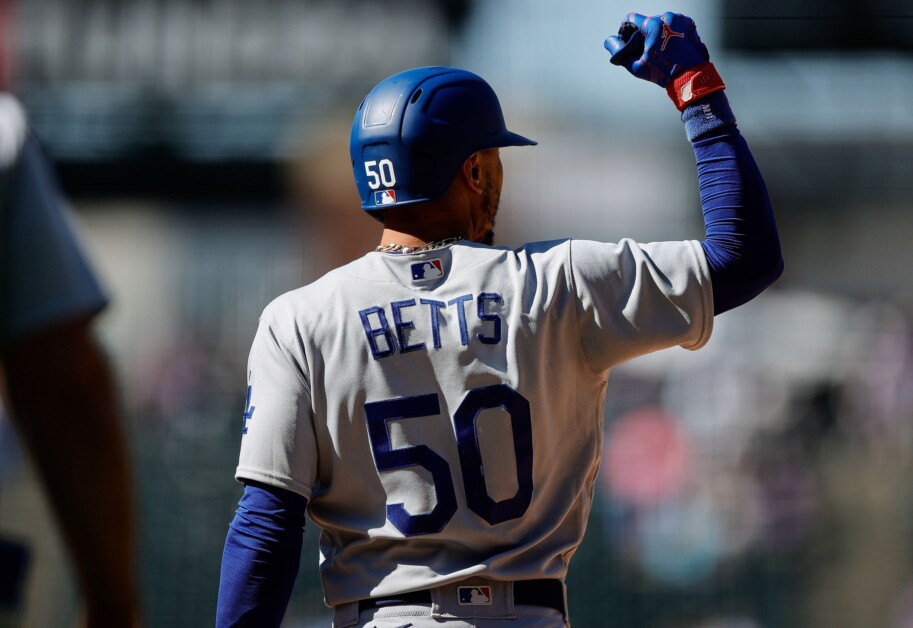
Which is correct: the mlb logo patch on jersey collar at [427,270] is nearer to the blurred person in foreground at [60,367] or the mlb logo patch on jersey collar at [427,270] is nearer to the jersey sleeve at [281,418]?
the jersey sleeve at [281,418]

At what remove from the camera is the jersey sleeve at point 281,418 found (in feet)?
5.53

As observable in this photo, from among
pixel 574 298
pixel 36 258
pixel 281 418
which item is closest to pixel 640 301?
pixel 574 298

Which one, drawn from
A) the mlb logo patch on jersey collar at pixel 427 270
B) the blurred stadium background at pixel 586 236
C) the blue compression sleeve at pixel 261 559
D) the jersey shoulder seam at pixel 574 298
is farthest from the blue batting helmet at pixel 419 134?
the blurred stadium background at pixel 586 236

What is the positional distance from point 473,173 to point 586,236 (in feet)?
11.9

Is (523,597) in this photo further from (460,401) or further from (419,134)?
(419,134)

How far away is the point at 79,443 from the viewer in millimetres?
2119

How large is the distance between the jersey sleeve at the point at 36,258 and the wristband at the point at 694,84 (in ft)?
3.34

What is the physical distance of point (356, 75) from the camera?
19.4 feet

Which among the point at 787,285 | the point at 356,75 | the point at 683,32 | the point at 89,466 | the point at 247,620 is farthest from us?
the point at 356,75

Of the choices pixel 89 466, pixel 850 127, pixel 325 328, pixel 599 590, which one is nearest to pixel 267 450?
pixel 325 328

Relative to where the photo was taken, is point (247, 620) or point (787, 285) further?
point (787, 285)

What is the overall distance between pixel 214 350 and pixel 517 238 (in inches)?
57.2

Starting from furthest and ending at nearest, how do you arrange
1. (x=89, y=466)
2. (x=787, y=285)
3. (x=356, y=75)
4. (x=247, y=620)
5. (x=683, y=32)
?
1. (x=356, y=75)
2. (x=787, y=285)
3. (x=89, y=466)
4. (x=683, y=32)
5. (x=247, y=620)

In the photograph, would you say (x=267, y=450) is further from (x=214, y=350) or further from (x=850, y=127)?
(x=850, y=127)
